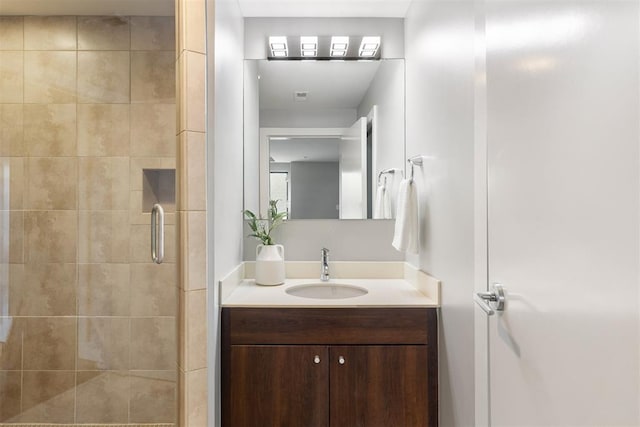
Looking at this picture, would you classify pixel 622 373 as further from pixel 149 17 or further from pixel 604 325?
pixel 149 17

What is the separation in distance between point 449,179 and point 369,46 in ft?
3.87

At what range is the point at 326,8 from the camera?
211 centimetres

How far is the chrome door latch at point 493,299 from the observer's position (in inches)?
39.2

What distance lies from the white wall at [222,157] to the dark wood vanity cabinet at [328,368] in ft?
0.42

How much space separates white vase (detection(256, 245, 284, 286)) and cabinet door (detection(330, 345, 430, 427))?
1.75ft

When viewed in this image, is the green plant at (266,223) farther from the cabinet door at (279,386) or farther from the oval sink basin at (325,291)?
the cabinet door at (279,386)

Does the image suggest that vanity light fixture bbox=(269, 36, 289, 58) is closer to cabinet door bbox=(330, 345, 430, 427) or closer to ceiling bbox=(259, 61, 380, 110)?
ceiling bbox=(259, 61, 380, 110)

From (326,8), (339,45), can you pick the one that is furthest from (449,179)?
(326,8)

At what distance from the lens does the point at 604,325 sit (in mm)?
621

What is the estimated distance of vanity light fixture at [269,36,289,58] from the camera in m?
2.19

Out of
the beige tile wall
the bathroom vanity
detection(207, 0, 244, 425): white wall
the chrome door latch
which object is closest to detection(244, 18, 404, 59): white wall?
detection(207, 0, 244, 425): white wall

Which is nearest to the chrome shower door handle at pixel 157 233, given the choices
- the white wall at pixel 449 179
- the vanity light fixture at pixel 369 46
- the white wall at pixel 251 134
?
the white wall at pixel 251 134

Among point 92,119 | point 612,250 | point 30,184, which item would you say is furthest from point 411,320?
point 30,184

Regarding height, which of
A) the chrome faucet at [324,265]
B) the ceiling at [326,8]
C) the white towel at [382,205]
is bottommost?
the chrome faucet at [324,265]
